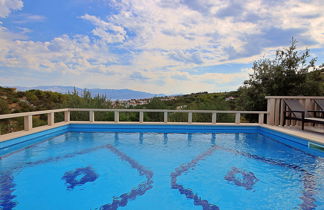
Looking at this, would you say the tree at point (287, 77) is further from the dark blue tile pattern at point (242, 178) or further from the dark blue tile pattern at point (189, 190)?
the dark blue tile pattern at point (242, 178)

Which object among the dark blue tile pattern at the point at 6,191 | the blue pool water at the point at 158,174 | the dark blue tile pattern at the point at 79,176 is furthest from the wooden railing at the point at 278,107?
the dark blue tile pattern at the point at 6,191

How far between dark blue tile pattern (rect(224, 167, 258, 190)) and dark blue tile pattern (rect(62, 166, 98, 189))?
2.23 m

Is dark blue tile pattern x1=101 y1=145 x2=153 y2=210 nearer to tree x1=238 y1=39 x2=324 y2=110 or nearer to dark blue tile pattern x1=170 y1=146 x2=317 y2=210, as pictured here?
dark blue tile pattern x1=170 y1=146 x2=317 y2=210

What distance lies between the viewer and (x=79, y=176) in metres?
3.44

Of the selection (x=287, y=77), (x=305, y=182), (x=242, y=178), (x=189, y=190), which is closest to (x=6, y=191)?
(x=189, y=190)

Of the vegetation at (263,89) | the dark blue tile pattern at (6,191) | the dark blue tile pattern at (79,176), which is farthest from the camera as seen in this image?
the vegetation at (263,89)

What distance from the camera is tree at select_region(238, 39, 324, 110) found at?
877 centimetres

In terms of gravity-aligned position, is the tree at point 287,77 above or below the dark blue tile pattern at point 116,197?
above

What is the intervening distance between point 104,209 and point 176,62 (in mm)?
12170

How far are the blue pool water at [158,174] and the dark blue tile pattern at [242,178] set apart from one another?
0.02 meters

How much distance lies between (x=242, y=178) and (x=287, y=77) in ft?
23.3

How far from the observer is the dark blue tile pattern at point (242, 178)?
3198 mm

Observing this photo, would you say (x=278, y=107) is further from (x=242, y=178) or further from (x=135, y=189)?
(x=135, y=189)

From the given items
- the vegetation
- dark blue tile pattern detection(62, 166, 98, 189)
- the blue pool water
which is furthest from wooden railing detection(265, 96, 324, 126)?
dark blue tile pattern detection(62, 166, 98, 189)
